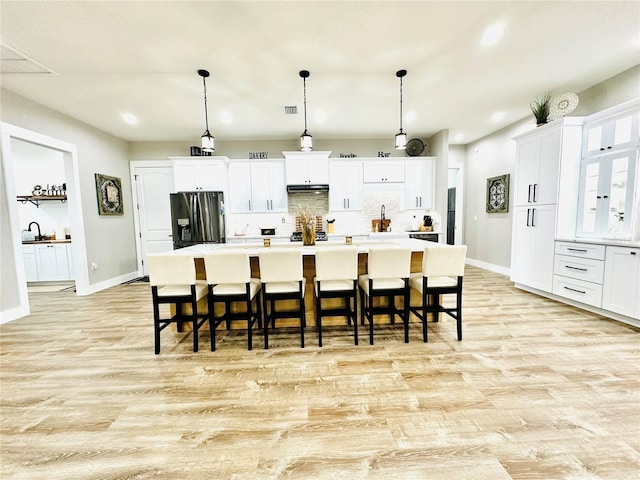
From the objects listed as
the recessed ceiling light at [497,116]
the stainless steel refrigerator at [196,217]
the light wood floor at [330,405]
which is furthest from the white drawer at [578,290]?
the stainless steel refrigerator at [196,217]

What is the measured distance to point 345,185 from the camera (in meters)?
5.43

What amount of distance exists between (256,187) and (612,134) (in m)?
5.39

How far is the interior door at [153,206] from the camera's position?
219 inches

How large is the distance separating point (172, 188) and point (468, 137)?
6.60 metres

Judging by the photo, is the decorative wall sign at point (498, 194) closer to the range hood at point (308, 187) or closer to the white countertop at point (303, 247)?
the white countertop at point (303, 247)

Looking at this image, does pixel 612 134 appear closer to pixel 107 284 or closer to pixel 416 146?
pixel 416 146

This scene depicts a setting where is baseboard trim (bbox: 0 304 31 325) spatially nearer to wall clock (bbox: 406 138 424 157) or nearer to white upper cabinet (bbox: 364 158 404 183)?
white upper cabinet (bbox: 364 158 404 183)

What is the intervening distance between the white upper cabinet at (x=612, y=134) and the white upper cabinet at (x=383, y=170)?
2770 millimetres

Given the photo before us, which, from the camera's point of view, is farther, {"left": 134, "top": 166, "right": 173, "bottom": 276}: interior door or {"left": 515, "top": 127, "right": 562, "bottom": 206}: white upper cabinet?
{"left": 134, "top": 166, "right": 173, "bottom": 276}: interior door

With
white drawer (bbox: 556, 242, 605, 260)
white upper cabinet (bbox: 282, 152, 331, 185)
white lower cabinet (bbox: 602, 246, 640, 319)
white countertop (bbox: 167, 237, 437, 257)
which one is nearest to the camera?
white countertop (bbox: 167, 237, 437, 257)

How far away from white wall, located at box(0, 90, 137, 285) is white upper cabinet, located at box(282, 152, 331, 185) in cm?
347

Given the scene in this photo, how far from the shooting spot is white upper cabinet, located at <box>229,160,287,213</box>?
5.32 metres

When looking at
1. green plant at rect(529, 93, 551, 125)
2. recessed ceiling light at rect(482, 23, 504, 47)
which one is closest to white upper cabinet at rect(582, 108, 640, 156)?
green plant at rect(529, 93, 551, 125)

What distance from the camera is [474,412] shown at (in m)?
1.62
